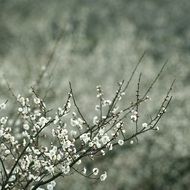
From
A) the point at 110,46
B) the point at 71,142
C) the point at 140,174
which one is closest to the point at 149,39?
the point at 110,46

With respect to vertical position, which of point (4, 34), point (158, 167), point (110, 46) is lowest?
point (158, 167)

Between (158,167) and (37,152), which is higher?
(158,167)

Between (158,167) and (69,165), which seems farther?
(158,167)

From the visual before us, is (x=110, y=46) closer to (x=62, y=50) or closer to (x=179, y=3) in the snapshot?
(x=62, y=50)

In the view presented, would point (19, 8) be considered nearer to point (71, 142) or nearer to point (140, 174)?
point (140, 174)

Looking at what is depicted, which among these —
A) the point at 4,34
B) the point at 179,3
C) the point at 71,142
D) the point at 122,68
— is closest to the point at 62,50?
the point at 122,68

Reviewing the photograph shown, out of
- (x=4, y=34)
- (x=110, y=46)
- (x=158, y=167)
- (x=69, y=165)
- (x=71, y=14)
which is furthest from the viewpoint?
(x=71, y=14)

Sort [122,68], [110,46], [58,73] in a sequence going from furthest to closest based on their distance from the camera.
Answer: [110,46] → [122,68] → [58,73]
